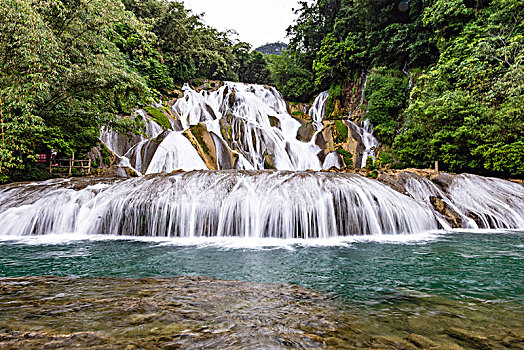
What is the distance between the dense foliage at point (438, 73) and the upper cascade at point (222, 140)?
6.00 m

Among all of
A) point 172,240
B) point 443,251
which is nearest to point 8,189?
point 172,240

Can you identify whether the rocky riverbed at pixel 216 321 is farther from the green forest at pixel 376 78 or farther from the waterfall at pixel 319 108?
the waterfall at pixel 319 108

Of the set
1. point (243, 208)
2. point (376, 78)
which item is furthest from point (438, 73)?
point (243, 208)

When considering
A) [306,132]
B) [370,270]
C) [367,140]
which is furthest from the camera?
[306,132]

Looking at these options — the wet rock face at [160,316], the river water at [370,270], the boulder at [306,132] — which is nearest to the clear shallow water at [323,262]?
the river water at [370,270]

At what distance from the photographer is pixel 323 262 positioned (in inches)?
185

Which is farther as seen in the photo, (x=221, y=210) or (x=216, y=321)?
(x=221, y=210)

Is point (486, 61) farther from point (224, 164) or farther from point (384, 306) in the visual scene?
point (384, 306)

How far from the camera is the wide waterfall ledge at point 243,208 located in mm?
7332

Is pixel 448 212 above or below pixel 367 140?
below

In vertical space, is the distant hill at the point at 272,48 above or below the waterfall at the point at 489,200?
above

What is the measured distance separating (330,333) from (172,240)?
5.76 metres

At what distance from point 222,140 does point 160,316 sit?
13.8 metres

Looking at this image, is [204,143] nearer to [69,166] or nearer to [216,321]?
[69,166]
